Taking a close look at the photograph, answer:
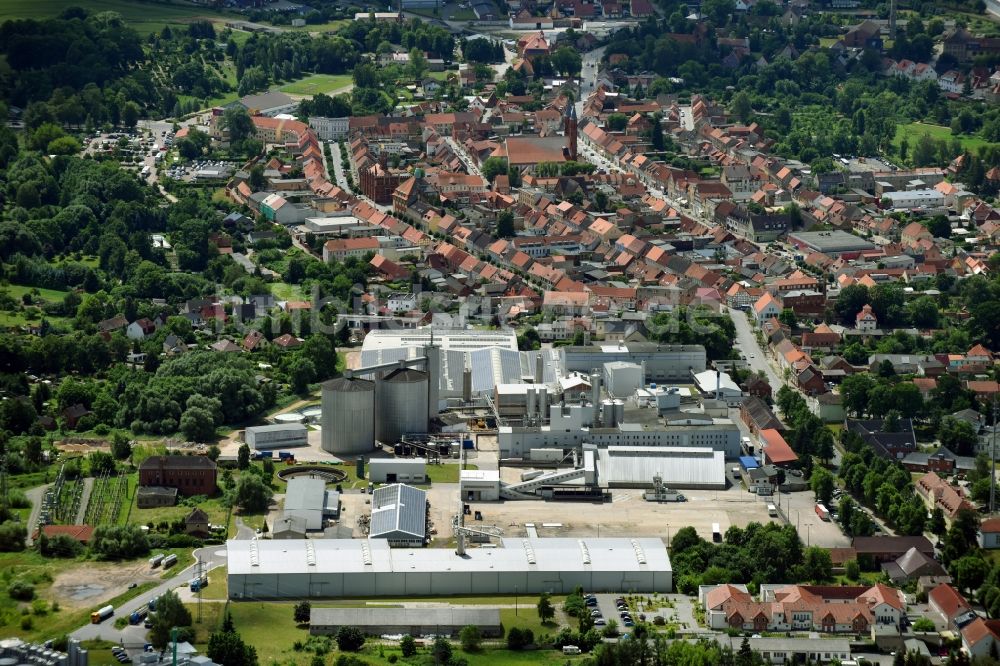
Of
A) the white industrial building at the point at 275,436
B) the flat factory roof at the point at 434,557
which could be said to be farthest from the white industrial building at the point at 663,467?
the white industrial building at the point at 275,436

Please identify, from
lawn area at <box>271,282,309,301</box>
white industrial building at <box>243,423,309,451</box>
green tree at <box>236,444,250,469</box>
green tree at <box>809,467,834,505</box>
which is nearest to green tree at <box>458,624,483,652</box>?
green tree at <box>809,467,834,505</box>

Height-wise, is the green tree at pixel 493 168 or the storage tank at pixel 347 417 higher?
the storage tank at pixel 347 417

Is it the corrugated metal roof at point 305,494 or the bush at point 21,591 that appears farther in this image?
the corrugated metal roof at point 305,494

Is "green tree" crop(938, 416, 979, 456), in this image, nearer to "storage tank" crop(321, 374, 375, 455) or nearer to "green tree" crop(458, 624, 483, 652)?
"storage tank" crop(321, 374, 375, 455)

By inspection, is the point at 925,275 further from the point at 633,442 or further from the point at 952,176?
the point at 633,442

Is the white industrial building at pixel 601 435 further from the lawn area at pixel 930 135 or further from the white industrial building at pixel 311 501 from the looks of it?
the lawn area at pixel 930 135

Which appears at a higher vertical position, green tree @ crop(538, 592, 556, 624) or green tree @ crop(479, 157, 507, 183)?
green tree @ crop(538, 592, 556, 624)

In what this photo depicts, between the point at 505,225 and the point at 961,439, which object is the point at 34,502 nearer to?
the point at 961,439

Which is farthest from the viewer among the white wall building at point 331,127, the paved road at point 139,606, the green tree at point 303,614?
the white wall building at point 331,127

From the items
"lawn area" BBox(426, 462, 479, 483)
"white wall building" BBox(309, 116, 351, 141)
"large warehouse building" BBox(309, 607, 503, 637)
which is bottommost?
"white wall building" BBox(309, 116, 351, 141)
